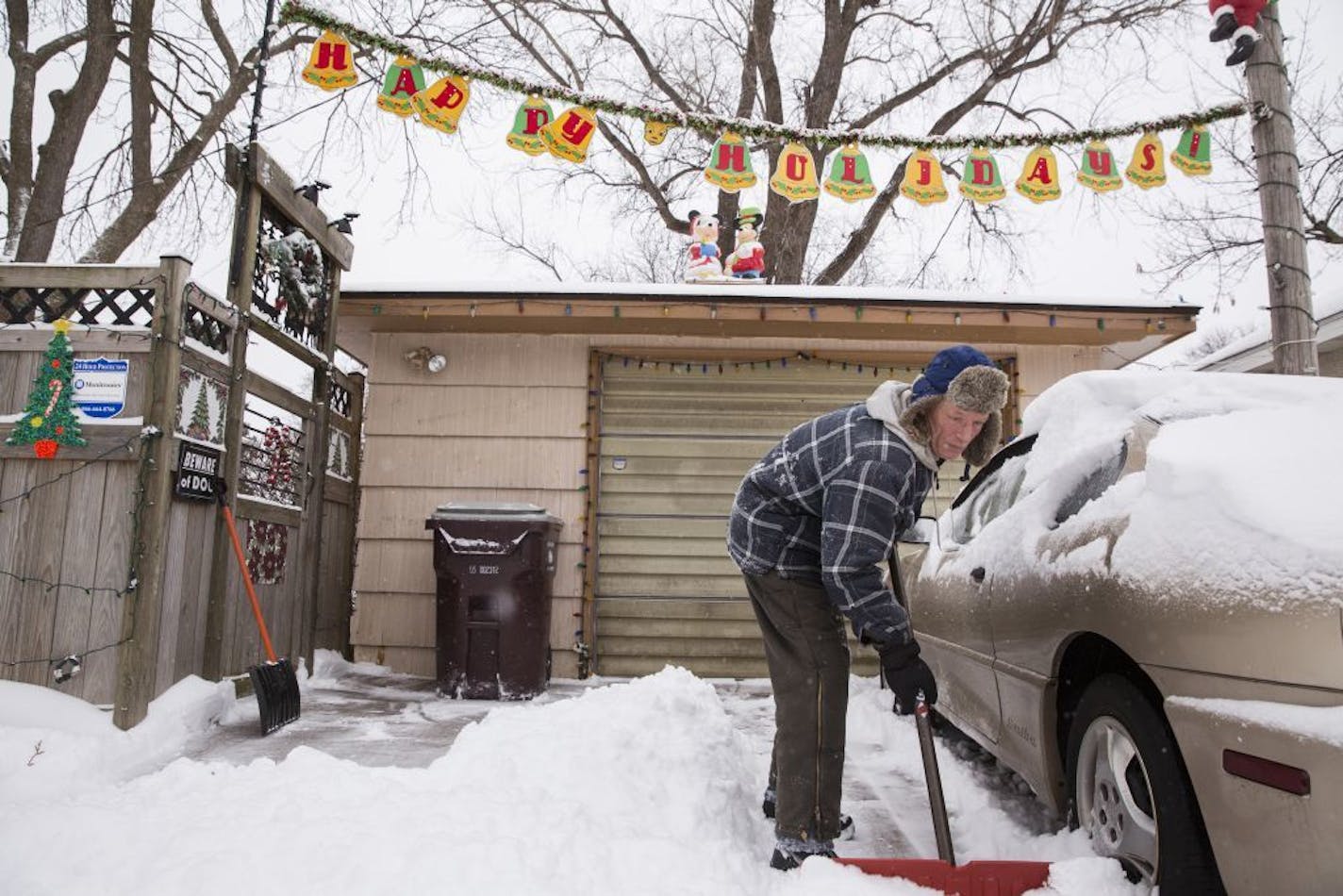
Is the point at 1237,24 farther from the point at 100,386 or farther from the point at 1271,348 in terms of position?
the point at 100,386

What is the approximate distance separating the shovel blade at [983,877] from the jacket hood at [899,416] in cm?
117

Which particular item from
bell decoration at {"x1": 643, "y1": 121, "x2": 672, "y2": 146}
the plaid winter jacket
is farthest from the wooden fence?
the plaid winter jacket

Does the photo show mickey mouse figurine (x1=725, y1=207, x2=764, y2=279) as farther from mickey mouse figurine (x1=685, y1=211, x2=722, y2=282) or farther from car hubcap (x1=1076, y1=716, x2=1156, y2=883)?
car hubcap (x1=1076, y1=716, x2=1156, y2=883)

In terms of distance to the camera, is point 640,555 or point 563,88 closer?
point 563,88

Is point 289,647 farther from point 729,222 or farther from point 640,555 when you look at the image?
point 729,222

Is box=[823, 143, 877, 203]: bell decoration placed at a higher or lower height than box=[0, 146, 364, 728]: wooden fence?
higher

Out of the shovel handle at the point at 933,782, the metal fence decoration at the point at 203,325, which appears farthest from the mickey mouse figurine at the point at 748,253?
the shovel handle at the point at 933,782

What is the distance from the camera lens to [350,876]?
91.9 inches

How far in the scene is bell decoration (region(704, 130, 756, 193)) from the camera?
693 cm

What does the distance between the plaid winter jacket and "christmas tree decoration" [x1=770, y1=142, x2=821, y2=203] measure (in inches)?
187

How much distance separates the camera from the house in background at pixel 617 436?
7.38m

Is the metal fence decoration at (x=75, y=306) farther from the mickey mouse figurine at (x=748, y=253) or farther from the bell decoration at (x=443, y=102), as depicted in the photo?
the mickey mouse figurine at (x=748, y=253)

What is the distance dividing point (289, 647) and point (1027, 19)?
16.0m

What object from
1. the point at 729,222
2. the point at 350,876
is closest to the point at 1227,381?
the point at 350,876
